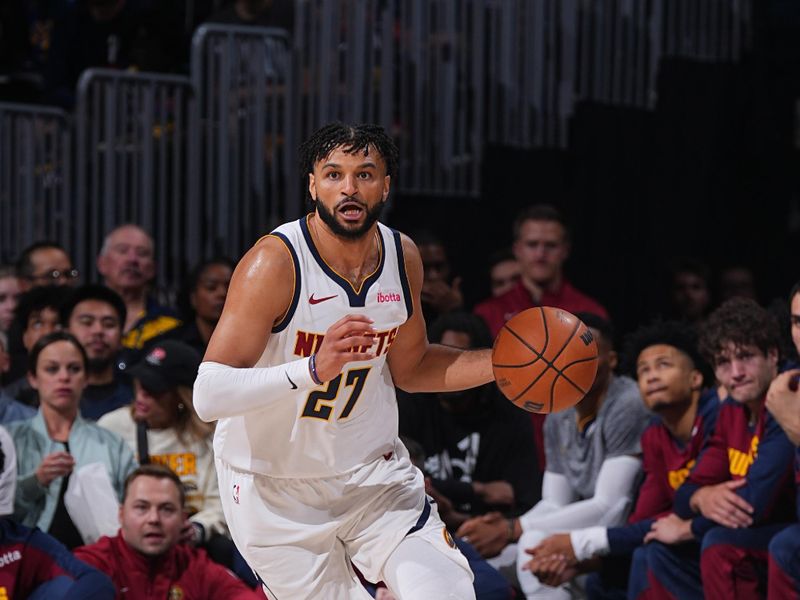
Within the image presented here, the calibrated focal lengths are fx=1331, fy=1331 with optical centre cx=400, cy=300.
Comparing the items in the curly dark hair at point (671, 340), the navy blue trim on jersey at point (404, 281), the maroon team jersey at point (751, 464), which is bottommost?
the maroon team jersey at point (751, 464)

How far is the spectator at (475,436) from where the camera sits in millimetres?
6551

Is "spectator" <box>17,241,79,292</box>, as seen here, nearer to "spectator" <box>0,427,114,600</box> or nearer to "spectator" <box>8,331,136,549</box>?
"spectator" <box>8,331,136,549</box>

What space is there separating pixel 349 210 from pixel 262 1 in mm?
5160

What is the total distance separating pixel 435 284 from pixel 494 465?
134 centimetres

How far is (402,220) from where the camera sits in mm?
8578

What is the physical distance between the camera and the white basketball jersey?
4020 mm

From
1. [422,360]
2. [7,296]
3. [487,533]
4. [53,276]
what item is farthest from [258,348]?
[7,296]

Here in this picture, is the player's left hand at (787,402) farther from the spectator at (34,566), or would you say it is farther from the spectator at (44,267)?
the spectator at (44,267)

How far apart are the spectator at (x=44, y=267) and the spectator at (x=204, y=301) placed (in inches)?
28.2

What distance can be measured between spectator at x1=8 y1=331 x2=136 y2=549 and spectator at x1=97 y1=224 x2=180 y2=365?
1175 millimetres

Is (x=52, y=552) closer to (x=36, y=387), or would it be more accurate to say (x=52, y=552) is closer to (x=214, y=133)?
(x=36, y=387)

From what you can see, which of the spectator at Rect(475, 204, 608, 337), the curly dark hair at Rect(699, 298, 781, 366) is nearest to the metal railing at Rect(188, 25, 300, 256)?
the spectator at Rect(475, 204, 608, 337)

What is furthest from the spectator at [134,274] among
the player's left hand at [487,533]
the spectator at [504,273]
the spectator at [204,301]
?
the player's left hand at [487,533]

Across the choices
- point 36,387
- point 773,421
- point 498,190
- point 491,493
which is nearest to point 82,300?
point 36,387
